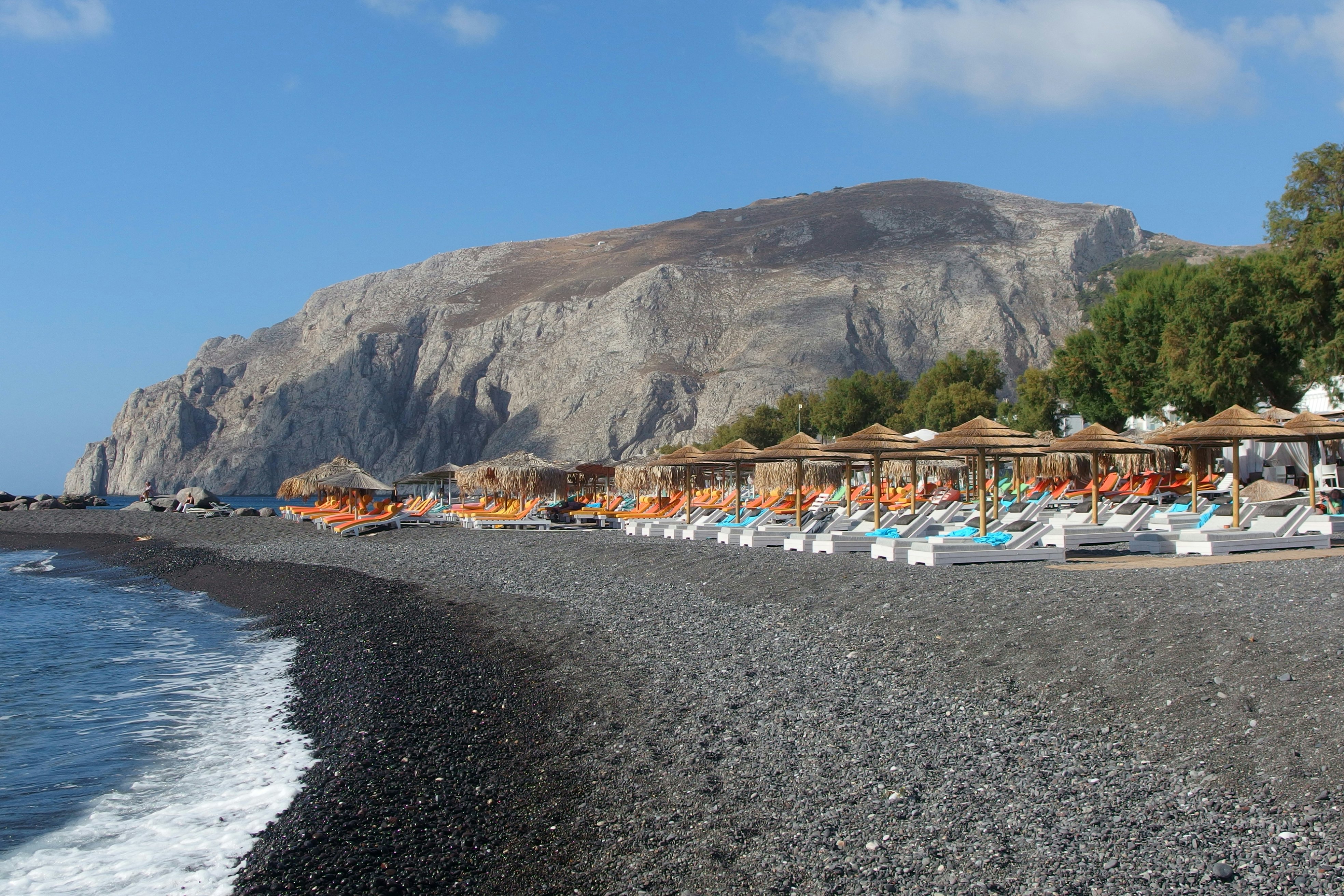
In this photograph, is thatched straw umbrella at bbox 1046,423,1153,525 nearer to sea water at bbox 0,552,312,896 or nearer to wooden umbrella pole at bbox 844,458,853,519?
wooden umbrella pole at bbox 844,458,853,519

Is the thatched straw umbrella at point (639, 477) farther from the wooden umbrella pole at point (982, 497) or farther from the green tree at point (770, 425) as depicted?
the wooden umbrella pole at point (982, 497)

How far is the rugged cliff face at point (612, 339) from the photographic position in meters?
83.3

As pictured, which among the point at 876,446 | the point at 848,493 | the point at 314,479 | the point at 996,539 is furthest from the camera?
the point at 314,479

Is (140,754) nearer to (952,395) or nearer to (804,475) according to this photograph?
(804,475)

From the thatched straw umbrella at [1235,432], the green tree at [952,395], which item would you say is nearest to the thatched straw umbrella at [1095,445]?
the thatched straw umbrella at [1235,432]

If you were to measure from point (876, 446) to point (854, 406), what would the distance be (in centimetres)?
3773

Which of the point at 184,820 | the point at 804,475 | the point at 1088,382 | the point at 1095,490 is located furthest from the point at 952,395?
the point at 184,820

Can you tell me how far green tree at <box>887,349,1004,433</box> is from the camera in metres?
44.1

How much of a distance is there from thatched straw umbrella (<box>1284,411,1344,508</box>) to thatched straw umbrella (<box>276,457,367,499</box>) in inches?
983

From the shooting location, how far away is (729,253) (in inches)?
4377

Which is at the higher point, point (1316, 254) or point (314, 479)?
point (1316, 254)

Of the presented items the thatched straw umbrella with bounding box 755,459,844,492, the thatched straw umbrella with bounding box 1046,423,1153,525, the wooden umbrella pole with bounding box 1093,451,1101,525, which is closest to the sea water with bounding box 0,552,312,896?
the wooden umbrella pole with bounding box 1093,451,1101,525

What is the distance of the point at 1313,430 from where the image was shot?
13.9 meters

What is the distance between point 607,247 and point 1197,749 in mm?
131272
